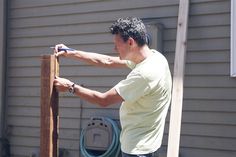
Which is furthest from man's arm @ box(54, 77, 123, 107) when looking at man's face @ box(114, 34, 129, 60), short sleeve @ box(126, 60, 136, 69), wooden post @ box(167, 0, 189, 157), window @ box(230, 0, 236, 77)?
window @ box(230, 0, 236, 77)

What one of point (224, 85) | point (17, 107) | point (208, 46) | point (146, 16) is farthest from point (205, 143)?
point (17, 107)

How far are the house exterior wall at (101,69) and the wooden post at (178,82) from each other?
0.19m

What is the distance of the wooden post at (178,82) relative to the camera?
14.6 feet

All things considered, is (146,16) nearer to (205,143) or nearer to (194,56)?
(194,56)

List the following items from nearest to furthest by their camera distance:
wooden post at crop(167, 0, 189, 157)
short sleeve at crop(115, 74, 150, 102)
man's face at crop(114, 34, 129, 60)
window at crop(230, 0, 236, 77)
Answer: short sleeve at crop(115, 74, 150, 102) < man's face at crop(114, 34, 129, 60) < wooden post at crop(167, 0, 189, 157) < window at crop(230, 0, 236, 77)

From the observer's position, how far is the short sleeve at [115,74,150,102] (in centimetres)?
311

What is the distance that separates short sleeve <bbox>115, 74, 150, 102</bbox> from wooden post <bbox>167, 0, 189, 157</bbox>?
4.61 feet

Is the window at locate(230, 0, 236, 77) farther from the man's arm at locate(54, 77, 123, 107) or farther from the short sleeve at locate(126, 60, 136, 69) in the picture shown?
the man's arm at locate(54, 77, 123, 107)

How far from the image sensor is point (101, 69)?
5602 mm

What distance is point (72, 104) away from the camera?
5863 mm

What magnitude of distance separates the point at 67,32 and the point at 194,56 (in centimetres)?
165

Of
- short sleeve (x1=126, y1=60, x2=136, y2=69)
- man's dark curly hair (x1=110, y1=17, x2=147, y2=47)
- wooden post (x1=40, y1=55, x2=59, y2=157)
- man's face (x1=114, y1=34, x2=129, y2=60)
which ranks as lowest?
wooden post (x1=40, y1=55, x2=59, y2=157)

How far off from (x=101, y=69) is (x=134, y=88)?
251 centimetres

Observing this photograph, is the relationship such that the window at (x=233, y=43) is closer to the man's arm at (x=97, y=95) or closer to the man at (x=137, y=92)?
the man at (x=137, y=92)
